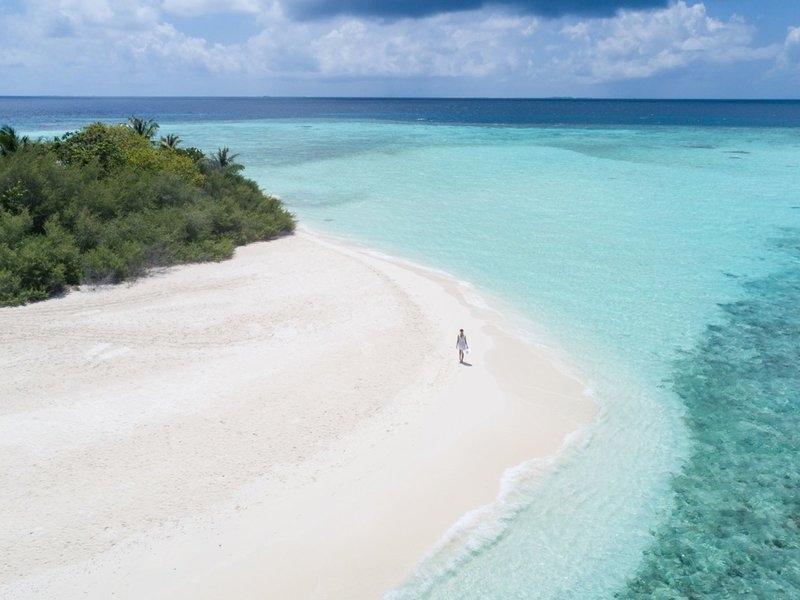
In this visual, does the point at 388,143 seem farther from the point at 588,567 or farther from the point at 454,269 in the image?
the point at 588,567

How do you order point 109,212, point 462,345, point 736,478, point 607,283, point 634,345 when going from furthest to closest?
point 109,212 → point 607,283 → point 634,345 → point 462,345 → point 736,478

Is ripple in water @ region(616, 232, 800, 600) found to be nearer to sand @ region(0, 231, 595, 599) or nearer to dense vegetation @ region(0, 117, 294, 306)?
sand @ region(0, 231, 595, 599)

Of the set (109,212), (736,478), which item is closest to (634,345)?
(736,478)

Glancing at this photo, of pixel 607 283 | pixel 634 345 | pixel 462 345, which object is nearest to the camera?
pixel 462 345

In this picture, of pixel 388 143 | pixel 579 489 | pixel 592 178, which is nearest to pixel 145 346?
pixel 579 489

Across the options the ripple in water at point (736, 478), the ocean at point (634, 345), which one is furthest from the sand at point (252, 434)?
the ripple in water at point (736, 478)

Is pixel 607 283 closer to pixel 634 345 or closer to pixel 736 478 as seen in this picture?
pixel 634 345
